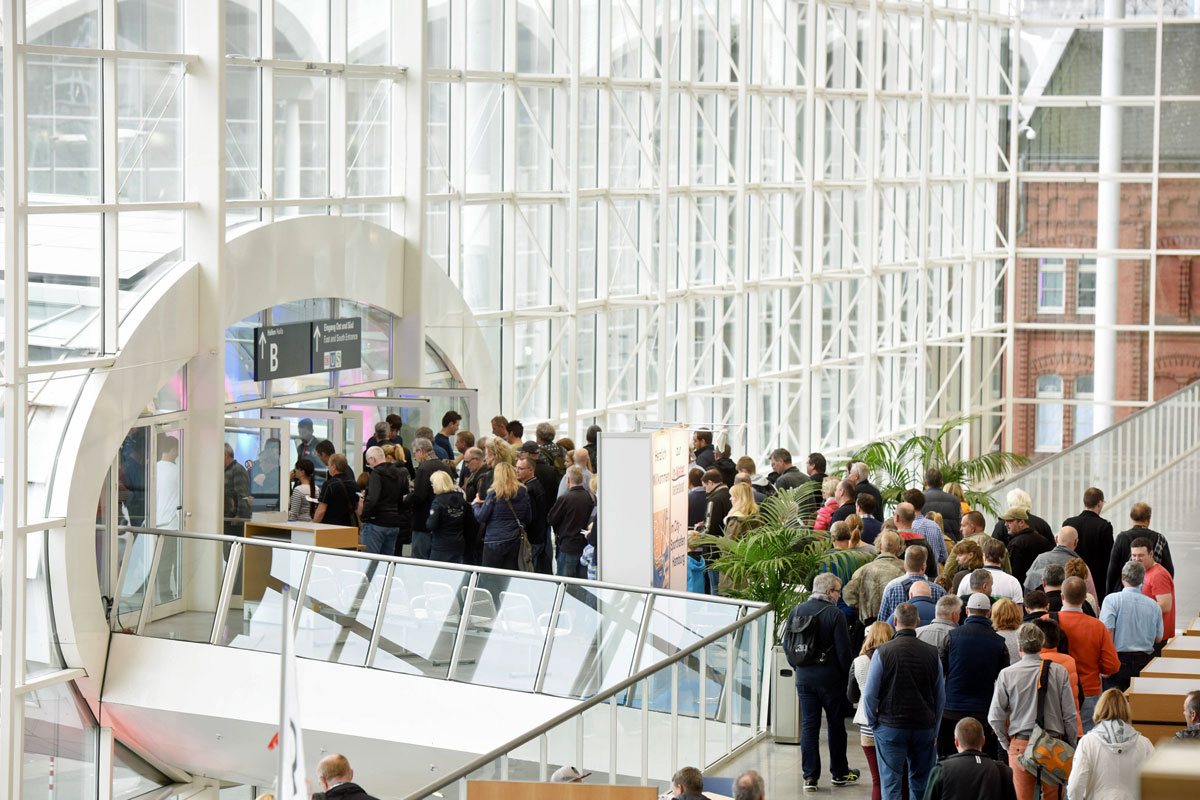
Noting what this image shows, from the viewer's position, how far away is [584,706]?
281 inches

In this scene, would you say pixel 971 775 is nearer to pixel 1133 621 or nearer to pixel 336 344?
pixel 1133 621

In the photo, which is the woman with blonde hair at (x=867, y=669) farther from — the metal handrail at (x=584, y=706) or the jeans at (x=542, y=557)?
the jeans at (x=542, y=557)

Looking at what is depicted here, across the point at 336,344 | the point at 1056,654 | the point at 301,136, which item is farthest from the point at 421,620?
the point at 301,136

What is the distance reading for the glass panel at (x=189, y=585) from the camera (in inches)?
507

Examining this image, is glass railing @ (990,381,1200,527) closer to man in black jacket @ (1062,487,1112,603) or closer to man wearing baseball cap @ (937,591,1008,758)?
man in black jacket @ (1062,487,1112,603)

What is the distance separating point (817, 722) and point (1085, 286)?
25705 millimetres

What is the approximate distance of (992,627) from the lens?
26.5ft

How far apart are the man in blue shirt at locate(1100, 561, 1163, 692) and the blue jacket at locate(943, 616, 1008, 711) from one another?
1807 mm

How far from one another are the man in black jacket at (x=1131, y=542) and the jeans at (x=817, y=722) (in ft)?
9.07

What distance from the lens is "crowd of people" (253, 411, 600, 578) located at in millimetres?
12484

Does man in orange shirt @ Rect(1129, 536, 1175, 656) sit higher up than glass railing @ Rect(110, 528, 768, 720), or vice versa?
man in orange shirt @ Rect(1129, 536, 1175, 656)

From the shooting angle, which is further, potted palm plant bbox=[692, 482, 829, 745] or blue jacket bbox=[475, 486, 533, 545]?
blue jacket bbox=[475, 486, 533, 545]

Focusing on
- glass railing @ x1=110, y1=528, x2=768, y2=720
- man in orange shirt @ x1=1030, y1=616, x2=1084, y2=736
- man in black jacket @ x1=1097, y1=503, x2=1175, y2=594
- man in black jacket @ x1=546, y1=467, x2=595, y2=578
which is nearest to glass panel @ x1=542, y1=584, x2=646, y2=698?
glass railing @ x1=110, y1=528, x2=768, y2=720

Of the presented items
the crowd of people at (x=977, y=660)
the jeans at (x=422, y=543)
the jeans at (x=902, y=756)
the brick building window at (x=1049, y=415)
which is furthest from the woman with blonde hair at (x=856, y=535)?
the brick building window at (x=1049, y=415)
